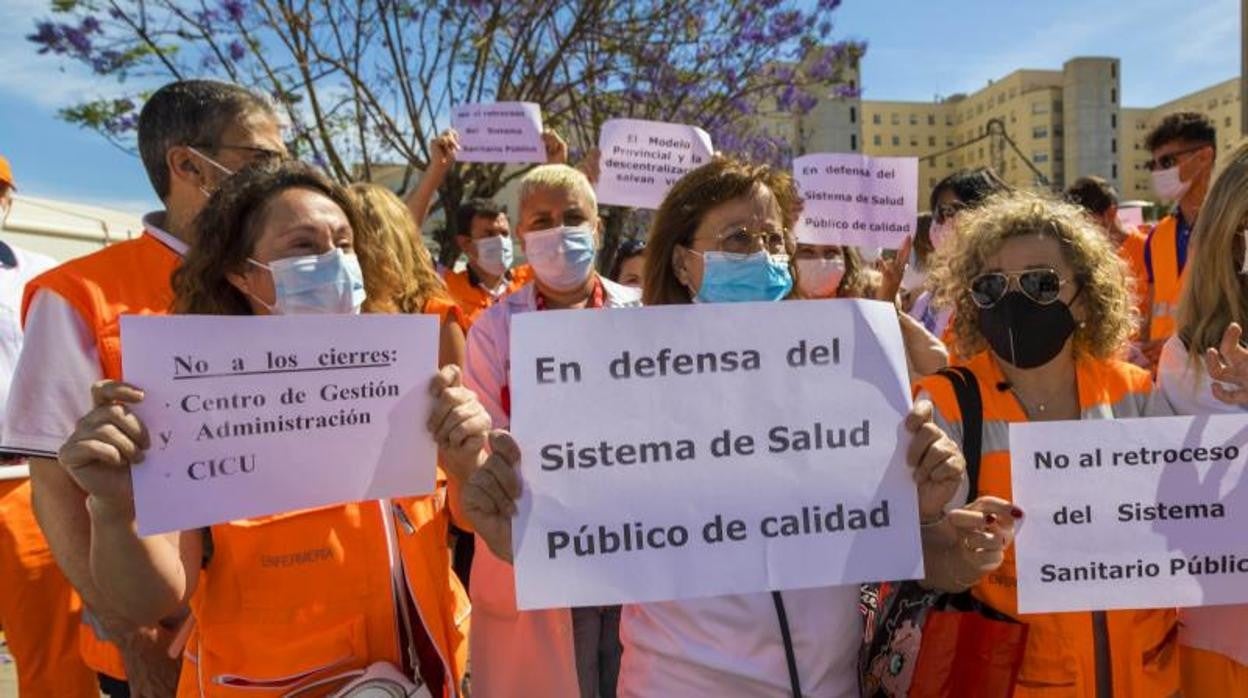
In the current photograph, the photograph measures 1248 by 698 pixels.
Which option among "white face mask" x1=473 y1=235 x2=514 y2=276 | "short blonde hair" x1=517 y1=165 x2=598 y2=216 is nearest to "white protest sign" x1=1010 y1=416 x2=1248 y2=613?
"short blonde hair" x1=517 y1=165 x2=598 y2=216

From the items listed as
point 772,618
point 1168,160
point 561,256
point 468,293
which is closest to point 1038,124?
point 1168,160

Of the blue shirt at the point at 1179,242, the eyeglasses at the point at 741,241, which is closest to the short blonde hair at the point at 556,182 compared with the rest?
the eyeglasses at the point at 741,241

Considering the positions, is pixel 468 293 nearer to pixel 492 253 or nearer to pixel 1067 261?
pixel 492 253

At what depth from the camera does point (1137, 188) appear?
96.1 meters

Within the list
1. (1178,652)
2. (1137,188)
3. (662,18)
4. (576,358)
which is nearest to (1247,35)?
(662,18)

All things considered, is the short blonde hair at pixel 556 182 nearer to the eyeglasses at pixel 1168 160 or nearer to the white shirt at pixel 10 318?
the white shirt at pixel 10 318

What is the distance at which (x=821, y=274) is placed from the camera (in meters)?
4.66

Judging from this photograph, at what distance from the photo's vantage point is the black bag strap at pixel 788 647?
1.76 meters

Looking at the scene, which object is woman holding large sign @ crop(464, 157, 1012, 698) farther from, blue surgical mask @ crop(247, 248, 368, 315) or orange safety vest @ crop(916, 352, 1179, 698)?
blue surgical mask @ crop(247, 248, 368, 315)

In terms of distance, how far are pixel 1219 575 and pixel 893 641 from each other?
25.7 inches

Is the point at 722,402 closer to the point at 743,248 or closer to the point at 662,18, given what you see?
the point at 743,248

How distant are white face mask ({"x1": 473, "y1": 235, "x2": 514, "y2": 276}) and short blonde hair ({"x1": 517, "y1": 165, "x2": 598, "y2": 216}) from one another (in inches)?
87.4

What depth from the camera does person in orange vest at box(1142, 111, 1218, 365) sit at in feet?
15.3

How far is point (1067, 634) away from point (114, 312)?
7.29ft
